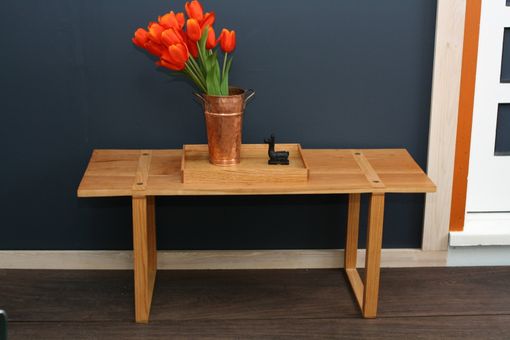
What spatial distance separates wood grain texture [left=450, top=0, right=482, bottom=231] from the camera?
301 cm

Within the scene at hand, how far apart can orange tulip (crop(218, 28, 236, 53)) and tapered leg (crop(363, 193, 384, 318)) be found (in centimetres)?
68

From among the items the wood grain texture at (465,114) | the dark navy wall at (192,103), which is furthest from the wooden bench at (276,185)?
the wood grain texture at (465,114)

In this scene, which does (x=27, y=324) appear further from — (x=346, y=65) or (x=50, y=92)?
(x=346, y=65)

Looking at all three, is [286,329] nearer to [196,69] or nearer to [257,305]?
[257,305]

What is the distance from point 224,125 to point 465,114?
3.18 feet

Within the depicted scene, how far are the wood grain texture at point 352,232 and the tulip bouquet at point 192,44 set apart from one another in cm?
→ 69

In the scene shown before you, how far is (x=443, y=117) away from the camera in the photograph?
3.09 meters

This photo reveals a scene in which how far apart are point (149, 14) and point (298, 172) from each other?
799mm

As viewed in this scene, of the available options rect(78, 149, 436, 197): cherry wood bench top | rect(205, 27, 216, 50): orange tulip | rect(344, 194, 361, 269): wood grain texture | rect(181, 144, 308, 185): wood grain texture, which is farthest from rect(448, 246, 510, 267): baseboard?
rect(205, 27, 216, 50): orange tulip

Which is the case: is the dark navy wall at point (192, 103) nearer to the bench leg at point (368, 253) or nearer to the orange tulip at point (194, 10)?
the bench leg at point (368, 253)

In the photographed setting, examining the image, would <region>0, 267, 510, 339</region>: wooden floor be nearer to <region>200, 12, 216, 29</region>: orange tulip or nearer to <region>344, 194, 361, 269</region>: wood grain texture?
<region>344, 194, 361, 269</region>: wood grain texture

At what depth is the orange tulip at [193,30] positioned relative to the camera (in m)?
2.60

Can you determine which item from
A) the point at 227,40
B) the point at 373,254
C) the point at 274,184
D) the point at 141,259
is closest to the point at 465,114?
the point at 373,254

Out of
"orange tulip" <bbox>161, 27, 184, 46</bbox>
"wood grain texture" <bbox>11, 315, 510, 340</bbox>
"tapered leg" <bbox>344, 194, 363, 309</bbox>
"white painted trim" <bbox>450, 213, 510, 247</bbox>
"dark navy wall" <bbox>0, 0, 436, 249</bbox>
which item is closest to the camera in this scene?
"orange tulip" <bbox>161, 27, 184, 46</bbox>
